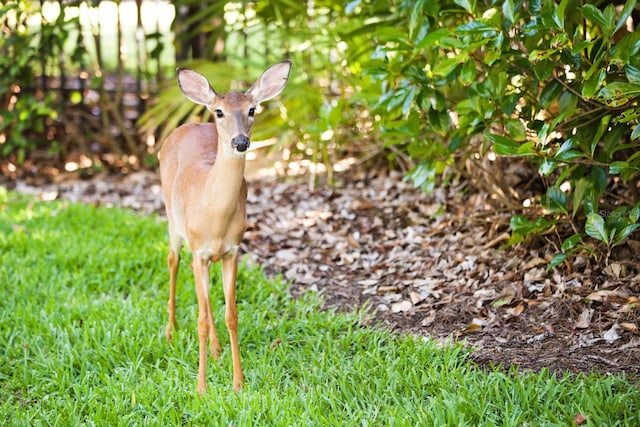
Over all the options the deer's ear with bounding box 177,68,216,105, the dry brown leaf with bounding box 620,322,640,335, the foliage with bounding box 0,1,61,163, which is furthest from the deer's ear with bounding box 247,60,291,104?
the foliage with bounding box 0,1,61,163

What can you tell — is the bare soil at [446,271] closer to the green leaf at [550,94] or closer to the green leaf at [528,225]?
the green leaf at [528,225]

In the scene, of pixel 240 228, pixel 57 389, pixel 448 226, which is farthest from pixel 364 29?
pixel 57 389

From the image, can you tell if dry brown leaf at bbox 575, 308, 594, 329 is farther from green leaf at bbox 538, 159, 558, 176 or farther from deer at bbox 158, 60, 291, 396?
deer at bbox 158, 60, 291, 396

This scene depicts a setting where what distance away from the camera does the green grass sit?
3291 mm

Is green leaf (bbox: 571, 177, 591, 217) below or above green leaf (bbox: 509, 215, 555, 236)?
above

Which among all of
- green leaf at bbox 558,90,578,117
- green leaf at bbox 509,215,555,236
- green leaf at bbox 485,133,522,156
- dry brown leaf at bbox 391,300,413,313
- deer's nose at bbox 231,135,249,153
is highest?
green leaf at bbox 558,90,578,117

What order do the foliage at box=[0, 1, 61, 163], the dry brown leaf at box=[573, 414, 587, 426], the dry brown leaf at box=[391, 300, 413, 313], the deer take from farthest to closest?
the foliage at box=[0, 1, 61, 163] < the dry brown leaf at box=[391, 300, 413, 313] < the deer < the dry brown leaf at box=[573, 414, 587, 426]

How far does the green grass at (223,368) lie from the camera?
3291mm

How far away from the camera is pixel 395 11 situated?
16.5ft

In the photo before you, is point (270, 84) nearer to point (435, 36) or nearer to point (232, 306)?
point (435, 36)

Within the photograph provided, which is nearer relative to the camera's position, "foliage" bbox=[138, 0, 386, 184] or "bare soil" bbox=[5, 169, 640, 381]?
"bare soil" bbox=[5, 169, 640, 381]

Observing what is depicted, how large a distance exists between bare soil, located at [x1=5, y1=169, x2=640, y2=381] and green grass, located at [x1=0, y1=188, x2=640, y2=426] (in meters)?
0.24

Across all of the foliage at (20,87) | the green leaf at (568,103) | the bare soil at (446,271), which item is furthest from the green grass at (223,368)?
the foliage at (20,87)

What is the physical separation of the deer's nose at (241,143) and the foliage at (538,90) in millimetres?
1082
